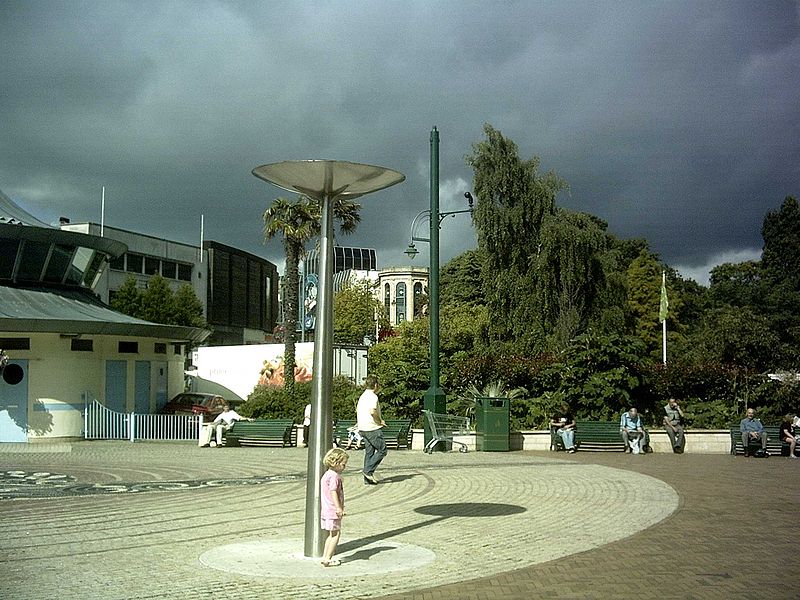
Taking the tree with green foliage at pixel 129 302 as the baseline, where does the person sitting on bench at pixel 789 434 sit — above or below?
below

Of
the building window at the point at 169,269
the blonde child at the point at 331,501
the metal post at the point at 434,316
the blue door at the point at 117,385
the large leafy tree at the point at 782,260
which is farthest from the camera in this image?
the building window at the point at 169,269

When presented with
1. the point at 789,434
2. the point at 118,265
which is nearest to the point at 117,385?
the point at 789,434

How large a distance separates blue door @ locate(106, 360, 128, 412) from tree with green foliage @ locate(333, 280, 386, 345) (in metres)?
40.3

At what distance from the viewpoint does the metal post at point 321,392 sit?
28.5 ft

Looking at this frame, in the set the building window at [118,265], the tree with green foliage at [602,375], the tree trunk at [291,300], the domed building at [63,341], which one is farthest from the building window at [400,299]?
the tree with green foliage at [602,375]

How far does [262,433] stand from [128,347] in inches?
300

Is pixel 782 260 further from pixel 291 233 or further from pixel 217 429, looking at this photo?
pixel 217 429

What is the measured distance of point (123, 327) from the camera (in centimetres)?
2727

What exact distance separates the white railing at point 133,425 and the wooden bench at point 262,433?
2286 millimetres

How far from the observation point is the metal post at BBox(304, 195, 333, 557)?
8.68 meters

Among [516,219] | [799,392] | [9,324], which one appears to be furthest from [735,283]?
[9,324]

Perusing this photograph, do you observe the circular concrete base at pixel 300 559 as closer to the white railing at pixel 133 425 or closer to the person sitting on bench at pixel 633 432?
the person sitting on bench at pixel 633 432

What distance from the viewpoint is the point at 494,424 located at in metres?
22.3

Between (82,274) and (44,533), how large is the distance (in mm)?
22335
